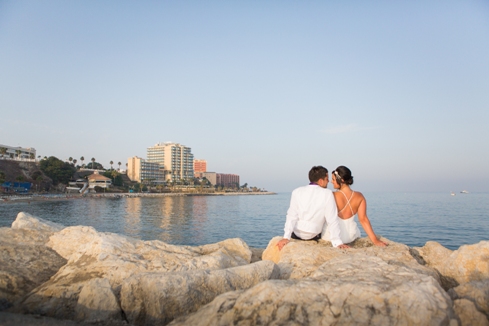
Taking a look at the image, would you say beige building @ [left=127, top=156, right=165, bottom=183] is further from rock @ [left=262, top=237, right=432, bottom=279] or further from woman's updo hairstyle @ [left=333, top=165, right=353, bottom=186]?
rock @ [left=262, top=237, right=432, bottom=279]

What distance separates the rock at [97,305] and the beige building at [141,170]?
531 ft

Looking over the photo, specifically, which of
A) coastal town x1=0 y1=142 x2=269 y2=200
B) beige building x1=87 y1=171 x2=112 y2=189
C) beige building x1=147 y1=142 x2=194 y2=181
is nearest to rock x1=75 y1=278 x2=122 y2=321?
coastal town x1=0 y1=142 x2=269 y2=200

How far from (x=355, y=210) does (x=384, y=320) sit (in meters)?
3.35

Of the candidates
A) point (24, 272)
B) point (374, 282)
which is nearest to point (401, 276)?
point (374, 282)

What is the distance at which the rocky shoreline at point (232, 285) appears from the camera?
285 cm

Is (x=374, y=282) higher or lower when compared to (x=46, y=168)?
lower

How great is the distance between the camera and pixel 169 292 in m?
3.78

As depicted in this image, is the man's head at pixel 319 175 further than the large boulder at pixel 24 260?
Yes

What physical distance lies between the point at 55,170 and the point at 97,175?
52.8 ft

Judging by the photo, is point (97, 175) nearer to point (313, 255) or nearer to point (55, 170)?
point (55, 170)

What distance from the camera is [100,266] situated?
511 cm

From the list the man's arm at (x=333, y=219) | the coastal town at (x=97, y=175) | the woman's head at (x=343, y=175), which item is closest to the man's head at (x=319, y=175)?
the woman's head at (x=343, y=175)

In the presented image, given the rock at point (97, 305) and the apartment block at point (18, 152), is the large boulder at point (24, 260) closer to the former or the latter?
the rock at point (97, 305)

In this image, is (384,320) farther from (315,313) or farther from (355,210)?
(355,210)
